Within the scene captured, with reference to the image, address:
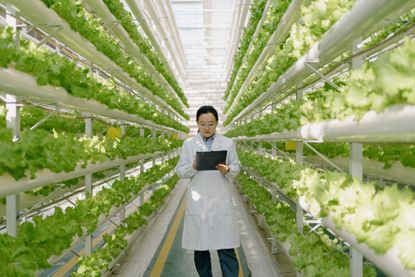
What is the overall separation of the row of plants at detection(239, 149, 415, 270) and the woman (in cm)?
86

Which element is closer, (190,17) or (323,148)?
(323,148)

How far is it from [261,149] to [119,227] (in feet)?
13.9

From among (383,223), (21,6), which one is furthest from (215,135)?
(383,223)

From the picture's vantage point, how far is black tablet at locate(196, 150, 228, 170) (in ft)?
13.9

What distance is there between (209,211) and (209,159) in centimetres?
47

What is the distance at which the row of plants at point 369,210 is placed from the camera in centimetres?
192

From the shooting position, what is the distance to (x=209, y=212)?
4.30m

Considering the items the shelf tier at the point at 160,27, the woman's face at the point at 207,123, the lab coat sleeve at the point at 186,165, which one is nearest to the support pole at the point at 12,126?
the lab coat sleeve at the point at 186,165

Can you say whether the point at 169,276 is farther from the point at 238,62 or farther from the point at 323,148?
the point at 238,62

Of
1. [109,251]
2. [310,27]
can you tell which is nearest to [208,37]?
[109,251]

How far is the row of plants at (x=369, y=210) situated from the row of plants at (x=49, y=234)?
1.70m

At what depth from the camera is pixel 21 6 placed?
306 centimetres

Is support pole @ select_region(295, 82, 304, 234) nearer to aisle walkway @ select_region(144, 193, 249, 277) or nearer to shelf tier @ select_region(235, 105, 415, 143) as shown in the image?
aisle walkway @ select_region(144, 193, 249, 277)

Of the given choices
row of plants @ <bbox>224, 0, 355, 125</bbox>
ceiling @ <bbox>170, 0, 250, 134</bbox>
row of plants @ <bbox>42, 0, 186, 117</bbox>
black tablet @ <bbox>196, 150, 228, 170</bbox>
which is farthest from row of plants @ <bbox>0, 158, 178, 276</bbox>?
ceiling @ <bbox>170, 0, 250, 134</bbox>
